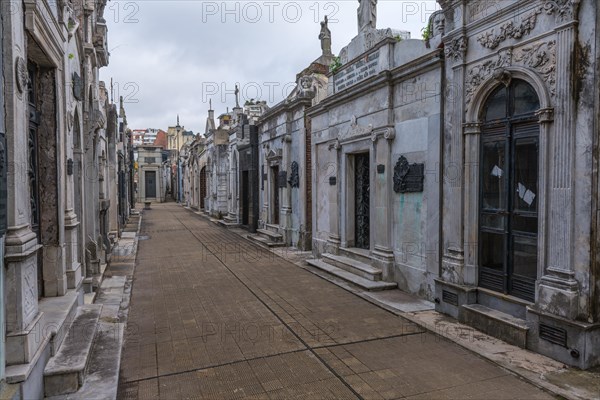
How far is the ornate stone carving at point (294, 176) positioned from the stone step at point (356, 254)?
3.28 metres

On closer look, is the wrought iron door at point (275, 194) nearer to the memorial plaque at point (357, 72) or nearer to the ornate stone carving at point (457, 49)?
the memorial plaque at point (357, 72)

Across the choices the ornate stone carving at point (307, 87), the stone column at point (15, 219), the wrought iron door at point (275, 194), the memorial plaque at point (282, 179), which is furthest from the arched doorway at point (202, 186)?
the stone column at point (15, 219)

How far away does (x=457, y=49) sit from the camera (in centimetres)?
566

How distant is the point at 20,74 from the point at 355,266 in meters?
6.32

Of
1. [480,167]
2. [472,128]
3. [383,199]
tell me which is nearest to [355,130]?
[383,199]

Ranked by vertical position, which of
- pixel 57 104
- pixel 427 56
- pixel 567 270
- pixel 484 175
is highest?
pixel 427 56

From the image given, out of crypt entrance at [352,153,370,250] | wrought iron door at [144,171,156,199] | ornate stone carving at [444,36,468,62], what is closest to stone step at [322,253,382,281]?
crypt entrance at [352,153,370,250]

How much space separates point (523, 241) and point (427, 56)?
3009 millimetres

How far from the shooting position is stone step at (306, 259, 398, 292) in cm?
725

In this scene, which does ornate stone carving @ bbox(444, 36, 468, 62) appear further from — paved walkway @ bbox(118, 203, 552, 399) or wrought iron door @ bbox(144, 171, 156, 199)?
wrought iron door @ bbox(144, 171, 156, 199)

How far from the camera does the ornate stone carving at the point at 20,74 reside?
3.28 meters

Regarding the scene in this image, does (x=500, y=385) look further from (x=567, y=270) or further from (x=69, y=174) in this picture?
(x=69, y=174)

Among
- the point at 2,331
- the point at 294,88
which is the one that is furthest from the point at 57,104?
the point at 294,88

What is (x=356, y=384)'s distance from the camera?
3.96 metres
